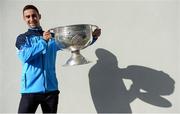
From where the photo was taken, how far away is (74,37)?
227 cm

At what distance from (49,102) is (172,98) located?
90cm

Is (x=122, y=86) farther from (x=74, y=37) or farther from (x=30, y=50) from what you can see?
(x=30, y=50)

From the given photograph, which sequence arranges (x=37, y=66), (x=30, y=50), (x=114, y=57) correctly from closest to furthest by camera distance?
(x=30, y=50), (x=37, y=66), (x=114, y=57)

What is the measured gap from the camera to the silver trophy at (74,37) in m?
2.26

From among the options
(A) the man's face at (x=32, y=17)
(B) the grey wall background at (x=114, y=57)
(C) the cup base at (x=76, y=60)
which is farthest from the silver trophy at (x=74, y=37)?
(B) the grey wall background at (x=114, y=57)

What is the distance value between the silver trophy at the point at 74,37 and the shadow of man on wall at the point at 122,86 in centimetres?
48

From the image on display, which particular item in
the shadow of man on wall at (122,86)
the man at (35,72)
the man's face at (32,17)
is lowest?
the shadow of man on wall at (122,86)

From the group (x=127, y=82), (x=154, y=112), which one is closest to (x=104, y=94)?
(x=127, y=82)

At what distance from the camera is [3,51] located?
9.04 feet

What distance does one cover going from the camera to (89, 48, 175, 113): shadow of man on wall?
111 inches

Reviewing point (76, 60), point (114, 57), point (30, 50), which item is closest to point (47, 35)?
point (30, 50)

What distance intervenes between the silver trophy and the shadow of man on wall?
0.48m

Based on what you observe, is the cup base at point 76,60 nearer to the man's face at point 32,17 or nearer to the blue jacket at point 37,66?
the blue jacket at point 37,66

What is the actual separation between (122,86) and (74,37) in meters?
0.69
